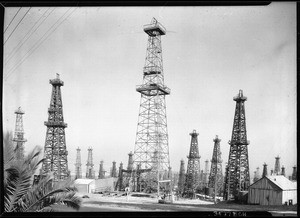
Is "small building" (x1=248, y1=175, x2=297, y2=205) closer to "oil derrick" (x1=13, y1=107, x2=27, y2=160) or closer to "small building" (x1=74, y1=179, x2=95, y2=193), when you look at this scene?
"small building" (x1=74, y1=179, x2=95, y2=193)

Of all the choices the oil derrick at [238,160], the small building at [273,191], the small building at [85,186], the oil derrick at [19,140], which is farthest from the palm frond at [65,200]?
the oil derrick at [238,160]

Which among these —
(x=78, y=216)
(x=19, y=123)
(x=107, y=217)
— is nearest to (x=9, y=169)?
(x=78, y=216)

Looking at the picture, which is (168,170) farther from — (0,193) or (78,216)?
(0,193)

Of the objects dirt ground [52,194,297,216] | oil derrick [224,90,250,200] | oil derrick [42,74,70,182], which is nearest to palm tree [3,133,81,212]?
dirt ground [52,194,297,216]

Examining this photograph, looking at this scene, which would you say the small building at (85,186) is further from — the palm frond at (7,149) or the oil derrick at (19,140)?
the palm frond at (7,149)

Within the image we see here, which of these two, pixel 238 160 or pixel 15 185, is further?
pixel 238 160

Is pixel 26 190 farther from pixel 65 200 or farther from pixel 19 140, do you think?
pixel 19 140

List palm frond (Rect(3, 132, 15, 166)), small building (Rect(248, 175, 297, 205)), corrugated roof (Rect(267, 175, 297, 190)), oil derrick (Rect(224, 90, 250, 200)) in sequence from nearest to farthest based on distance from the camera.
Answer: palm frond (Rect(3, 132, 15, 166)) < small building (Rect(248, 175, 297, 205)) < corrugated roof (Rect(267, 175, 297, 190)) < oil derrick (Rect(224, 90, 250, 200))

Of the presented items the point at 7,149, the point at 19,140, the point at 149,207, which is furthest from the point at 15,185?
the point at 149,207
